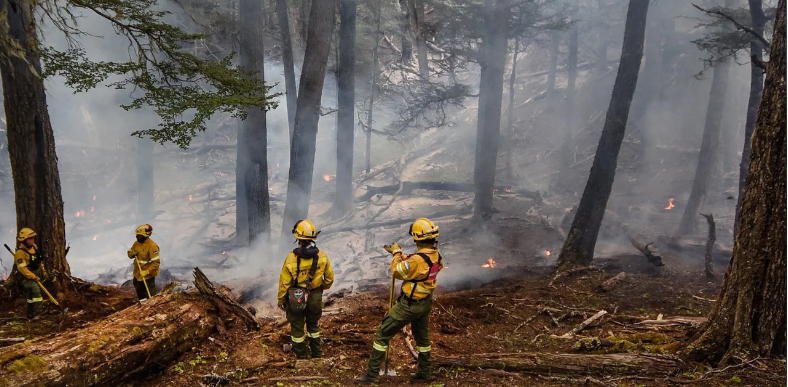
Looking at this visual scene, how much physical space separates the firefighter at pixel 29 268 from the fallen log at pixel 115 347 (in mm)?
2357

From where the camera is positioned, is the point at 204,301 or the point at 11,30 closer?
the point at 204,301

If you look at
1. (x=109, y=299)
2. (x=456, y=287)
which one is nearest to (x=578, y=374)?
(x=456, y=287)

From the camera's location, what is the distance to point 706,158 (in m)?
A: 17.2

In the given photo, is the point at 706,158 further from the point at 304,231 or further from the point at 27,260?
the point at 27,260

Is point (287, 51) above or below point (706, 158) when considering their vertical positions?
above

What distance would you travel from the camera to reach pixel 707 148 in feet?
56.9

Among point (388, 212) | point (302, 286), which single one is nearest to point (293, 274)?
point (302, 286)

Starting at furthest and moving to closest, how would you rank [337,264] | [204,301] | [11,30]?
[337,264] → [11,30] → [204,301]

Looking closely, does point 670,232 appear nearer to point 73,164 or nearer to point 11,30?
point 11,30

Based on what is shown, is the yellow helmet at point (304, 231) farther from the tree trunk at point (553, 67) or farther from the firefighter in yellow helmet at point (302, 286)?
the tree trunk at point (553, 67)

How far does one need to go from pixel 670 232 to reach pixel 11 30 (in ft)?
68.1

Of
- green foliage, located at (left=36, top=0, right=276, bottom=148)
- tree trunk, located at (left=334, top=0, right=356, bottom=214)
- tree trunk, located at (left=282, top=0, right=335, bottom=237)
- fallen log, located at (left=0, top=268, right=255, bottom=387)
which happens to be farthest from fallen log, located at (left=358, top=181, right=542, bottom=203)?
fallen log, located at (left=0, top=268, right=255, bottom=387)

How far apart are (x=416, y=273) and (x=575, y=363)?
208 centimetres

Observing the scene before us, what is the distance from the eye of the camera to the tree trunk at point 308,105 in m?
12.7
